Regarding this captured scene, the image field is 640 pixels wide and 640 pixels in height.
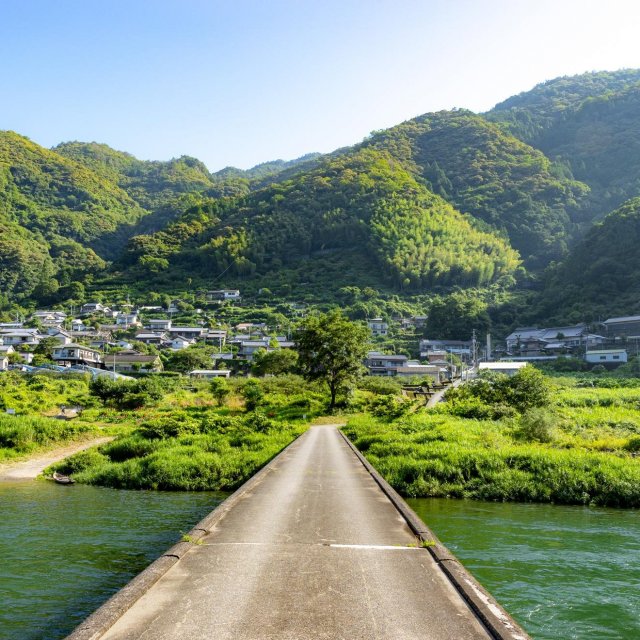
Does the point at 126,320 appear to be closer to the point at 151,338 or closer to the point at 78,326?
the point at 78,326

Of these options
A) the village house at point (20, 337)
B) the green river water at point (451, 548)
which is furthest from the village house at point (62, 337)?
the green river water at point (451, 548)

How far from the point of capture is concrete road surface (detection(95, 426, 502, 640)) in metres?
5.54

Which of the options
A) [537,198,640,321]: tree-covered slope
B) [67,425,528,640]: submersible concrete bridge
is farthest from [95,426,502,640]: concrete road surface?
[537,198,640,321]: tree-covered slope

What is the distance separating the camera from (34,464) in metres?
26.6

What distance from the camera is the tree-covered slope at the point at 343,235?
13550 centimetres

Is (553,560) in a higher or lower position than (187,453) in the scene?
lower

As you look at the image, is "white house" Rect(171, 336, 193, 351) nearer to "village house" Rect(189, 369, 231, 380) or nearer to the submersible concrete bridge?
"village house" Rect(189, 369, 231, 380)

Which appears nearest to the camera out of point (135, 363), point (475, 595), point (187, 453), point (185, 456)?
point (475, 595)

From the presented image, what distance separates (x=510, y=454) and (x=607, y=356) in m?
67.1

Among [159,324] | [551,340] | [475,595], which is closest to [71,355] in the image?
[159,324]

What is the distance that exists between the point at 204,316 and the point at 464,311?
54.6m

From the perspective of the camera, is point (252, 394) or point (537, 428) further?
point (252, 394)

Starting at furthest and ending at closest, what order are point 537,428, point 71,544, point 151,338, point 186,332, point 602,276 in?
point 602,276 < point 186,332 < point 151,338 < point 537,428 < point 71,544

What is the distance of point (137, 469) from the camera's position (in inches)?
912
